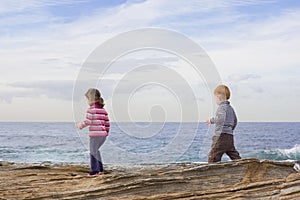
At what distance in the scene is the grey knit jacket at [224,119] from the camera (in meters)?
8.00

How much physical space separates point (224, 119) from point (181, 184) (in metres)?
2.02

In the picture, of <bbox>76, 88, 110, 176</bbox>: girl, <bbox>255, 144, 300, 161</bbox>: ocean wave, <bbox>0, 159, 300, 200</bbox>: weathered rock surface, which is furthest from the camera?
<bbox>255, 144, 300, 161</bbox>: ocean wave

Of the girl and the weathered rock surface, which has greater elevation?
the girl

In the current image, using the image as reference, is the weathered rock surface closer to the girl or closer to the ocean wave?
the girl

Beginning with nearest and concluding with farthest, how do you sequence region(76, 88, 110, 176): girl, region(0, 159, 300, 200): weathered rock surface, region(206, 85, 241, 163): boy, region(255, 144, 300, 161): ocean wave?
region(0, 159, 300, 200): weathered rock surface, region(76, 88, 110, 176): girl, region(206, 85, 241, 163): boy, region(255, 144, 300, 161): ocean wave

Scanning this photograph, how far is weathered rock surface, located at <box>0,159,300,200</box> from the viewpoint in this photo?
6.22 m

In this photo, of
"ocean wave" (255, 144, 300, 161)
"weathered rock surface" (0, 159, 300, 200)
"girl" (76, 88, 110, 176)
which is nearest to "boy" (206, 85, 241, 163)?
"weathered rock surface" (0, 159, 300, 200)

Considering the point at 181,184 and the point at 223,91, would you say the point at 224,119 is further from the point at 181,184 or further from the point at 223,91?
the point at 181,184

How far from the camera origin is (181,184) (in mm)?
6379

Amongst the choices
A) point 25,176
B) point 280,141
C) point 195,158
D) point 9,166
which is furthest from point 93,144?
point 280,141

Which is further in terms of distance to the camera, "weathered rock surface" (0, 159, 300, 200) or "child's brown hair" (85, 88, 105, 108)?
"child's brown hair" (85, 88, 105, 108)

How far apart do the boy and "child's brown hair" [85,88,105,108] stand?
1.94 m

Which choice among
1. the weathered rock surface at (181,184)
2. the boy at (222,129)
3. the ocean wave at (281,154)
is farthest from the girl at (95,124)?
the ocean wave at (281,154)

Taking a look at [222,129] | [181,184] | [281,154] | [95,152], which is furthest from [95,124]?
[281,154]
